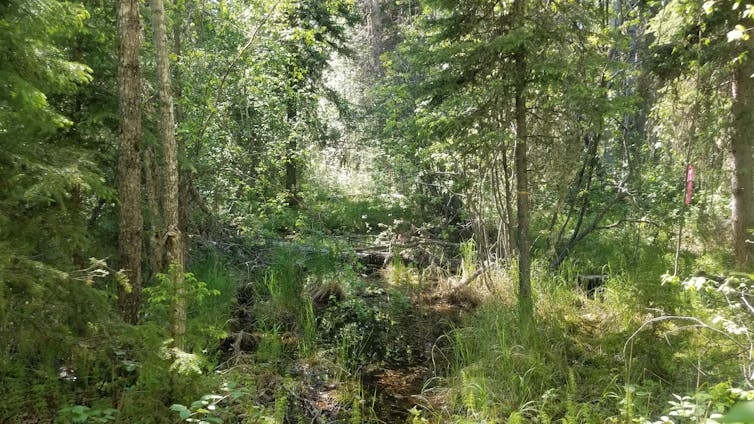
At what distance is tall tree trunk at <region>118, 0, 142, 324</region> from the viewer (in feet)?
14.3

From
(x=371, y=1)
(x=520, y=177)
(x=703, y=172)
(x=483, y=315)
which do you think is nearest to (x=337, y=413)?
(x=483, y=315)

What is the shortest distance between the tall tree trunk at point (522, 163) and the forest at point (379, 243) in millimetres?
30

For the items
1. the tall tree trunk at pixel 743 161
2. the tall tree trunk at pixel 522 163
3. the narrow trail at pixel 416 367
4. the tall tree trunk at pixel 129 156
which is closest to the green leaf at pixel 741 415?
the narrow trail at pixel 416 367

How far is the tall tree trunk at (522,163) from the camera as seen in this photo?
556cm

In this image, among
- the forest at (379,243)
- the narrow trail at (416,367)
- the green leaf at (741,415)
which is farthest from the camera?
the narrow trail at (416,367)

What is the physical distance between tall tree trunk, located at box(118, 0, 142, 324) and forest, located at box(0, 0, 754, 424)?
2cm

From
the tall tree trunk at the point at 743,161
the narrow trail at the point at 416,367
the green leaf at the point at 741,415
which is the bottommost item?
the narrow trail at the point at 416,367

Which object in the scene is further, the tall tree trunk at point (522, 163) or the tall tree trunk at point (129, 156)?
the tall tree trunk at point (522, 163)

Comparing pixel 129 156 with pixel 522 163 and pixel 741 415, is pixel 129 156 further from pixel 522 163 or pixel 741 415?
pixel 741 415

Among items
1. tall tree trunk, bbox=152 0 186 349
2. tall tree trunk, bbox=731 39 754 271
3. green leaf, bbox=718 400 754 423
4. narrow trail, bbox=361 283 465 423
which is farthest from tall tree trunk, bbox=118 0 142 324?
tall tree trunk, bbox=731 39 754 271

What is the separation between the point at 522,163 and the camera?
5.94m

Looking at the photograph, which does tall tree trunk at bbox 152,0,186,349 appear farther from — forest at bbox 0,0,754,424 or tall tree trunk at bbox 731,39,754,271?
tall tree trunk at bbox 731,39,754,271

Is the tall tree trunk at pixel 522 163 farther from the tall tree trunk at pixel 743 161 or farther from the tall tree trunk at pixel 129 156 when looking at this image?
the tall tree trunk at pixel 129 156

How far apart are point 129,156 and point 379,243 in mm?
5642
